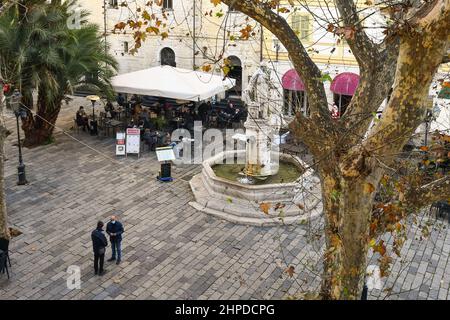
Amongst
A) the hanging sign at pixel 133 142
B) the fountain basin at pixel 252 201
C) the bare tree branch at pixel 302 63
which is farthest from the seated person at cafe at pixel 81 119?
the bare tree branch at pixel 302 63

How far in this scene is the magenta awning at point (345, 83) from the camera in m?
22.1

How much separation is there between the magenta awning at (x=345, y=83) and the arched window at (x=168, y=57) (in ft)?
31.8

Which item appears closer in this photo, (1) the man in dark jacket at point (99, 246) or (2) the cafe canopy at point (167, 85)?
A: (1) the man in dark jacket at point (99, 246)

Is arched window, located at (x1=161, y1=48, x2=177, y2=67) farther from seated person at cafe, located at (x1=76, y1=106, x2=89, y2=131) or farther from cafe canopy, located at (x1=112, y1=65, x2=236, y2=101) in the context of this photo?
seated person at cafe, located at (x1=76, y1=106, x2=89, y2=131)

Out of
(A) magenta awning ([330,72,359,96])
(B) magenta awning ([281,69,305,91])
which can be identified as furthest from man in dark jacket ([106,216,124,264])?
(A) magenta awning ([330,72,359,96])

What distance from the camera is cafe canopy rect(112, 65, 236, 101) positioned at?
19844mm

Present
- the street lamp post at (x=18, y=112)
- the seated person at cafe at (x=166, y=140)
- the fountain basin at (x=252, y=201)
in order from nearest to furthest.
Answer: the fountain basin at (x=252, y=201) → the street lamp post at (x=18, y=112) → the seated person at cafe at (x=166, y=140)

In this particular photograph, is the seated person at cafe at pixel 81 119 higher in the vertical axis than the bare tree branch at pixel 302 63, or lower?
lower

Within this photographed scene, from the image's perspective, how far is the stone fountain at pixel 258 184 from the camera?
14.2 meters

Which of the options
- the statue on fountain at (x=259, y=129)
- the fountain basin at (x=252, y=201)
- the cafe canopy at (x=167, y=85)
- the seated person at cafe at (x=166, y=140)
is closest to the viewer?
the fountain basin at (x=252, y=201)

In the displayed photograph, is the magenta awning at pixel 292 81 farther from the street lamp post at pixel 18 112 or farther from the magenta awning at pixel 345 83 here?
the street lamp post at pixel 18 112

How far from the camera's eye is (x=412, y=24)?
5.46 m

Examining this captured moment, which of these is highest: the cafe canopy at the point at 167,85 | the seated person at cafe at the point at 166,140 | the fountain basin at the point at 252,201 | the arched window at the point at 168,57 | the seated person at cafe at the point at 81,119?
the arched window at the point at 168,57
